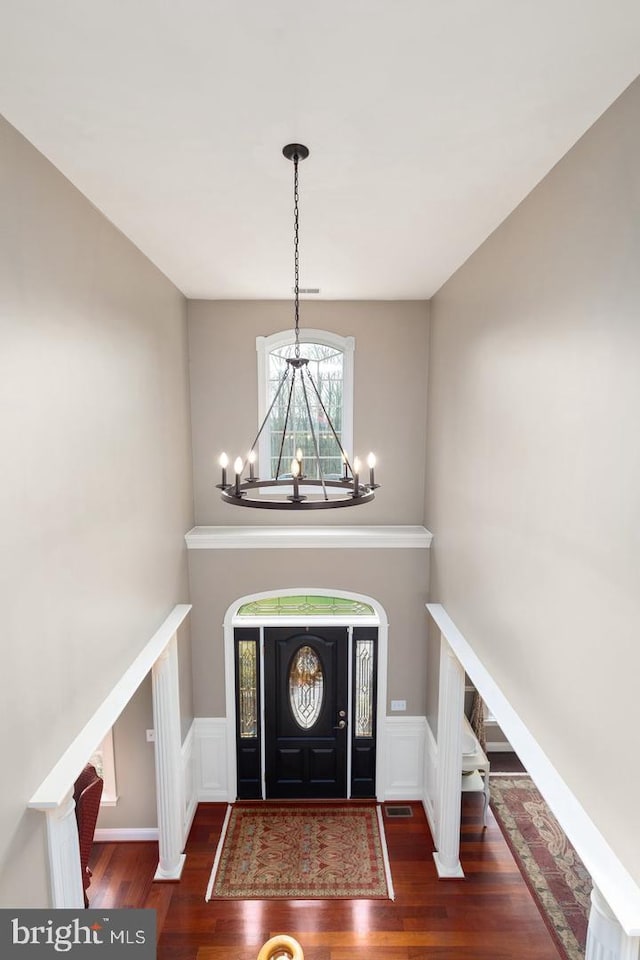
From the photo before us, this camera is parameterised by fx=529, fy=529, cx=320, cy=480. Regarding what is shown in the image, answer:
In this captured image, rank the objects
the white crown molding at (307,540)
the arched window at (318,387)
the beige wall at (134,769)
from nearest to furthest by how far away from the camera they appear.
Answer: the beige wall at (134,769) → the white crown molding at (307,540) → the arched window at (318,387)

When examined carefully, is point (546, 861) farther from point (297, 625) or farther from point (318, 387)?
point (318, 387)

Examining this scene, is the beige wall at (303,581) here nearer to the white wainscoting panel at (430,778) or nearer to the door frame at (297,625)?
the door frame at (297,625)

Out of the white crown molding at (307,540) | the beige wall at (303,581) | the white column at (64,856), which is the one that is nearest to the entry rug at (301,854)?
the beige wall at (303,581)

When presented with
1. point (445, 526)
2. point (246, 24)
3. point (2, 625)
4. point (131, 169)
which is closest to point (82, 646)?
point (2, 625)

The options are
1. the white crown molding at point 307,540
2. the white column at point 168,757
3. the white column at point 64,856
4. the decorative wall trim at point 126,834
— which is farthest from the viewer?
the white crown molding at point 307,540

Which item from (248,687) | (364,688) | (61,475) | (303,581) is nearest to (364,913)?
(364,688)

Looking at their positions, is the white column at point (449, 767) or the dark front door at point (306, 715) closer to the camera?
the white column at point (449, 767)

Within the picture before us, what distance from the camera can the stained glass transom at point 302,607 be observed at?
6117 millimetres

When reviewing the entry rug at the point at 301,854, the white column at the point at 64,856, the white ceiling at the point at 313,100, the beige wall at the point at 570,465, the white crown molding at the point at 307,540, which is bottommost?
the entry rug at the point at 301,854

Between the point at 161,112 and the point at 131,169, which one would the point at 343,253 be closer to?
the point at 131,169

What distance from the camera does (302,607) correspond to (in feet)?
20.1

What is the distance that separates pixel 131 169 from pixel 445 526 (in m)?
3.87

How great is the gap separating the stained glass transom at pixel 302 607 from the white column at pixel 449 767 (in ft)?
4.30

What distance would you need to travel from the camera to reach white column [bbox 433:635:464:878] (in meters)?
5.11
